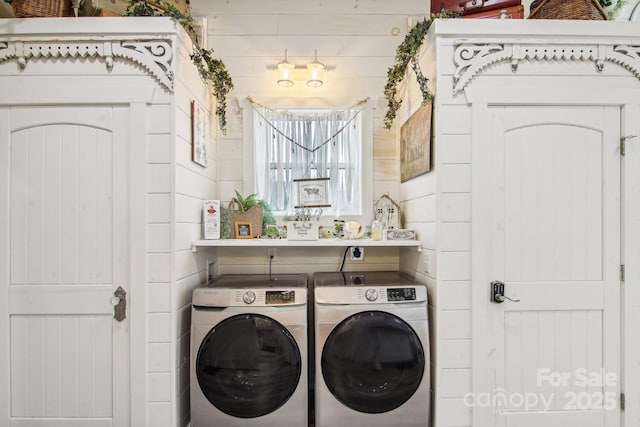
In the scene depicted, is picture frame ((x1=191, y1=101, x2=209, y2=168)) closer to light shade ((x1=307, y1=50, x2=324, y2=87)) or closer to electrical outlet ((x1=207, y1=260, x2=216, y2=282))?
electrical outlet ((x1=207, y1=260, x2=216, y2=282))

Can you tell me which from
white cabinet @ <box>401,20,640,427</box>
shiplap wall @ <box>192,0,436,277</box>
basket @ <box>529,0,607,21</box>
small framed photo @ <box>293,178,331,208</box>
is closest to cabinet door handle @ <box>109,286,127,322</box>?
shiplap wall @ <box>192,0,436,277</box>

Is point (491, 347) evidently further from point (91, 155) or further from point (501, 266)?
point (91, 155)

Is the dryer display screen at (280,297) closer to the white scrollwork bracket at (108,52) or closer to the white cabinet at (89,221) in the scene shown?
the white cabinet at (89,221)

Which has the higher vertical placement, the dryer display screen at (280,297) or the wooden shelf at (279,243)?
the wooden shelf at (279,243)

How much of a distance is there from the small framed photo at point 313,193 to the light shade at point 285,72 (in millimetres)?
763

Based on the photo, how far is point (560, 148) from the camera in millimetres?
1767

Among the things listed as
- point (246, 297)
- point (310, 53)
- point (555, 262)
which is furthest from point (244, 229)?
point (555, 262)

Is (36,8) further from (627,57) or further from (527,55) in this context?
(627,57)

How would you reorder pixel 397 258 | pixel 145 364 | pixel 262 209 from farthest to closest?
pixel 397 258 < pixel 262 209 < pixel 145 364

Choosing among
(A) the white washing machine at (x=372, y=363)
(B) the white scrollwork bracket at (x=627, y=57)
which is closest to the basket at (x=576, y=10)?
(B) the white scrollwork bracket at (x=627, y=57)

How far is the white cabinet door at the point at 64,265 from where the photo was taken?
174 centimetres

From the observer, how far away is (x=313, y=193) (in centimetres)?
242

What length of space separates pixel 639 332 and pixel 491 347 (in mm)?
817

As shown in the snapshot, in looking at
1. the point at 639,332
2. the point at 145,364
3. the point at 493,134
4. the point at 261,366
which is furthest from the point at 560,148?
the point at 145,364
